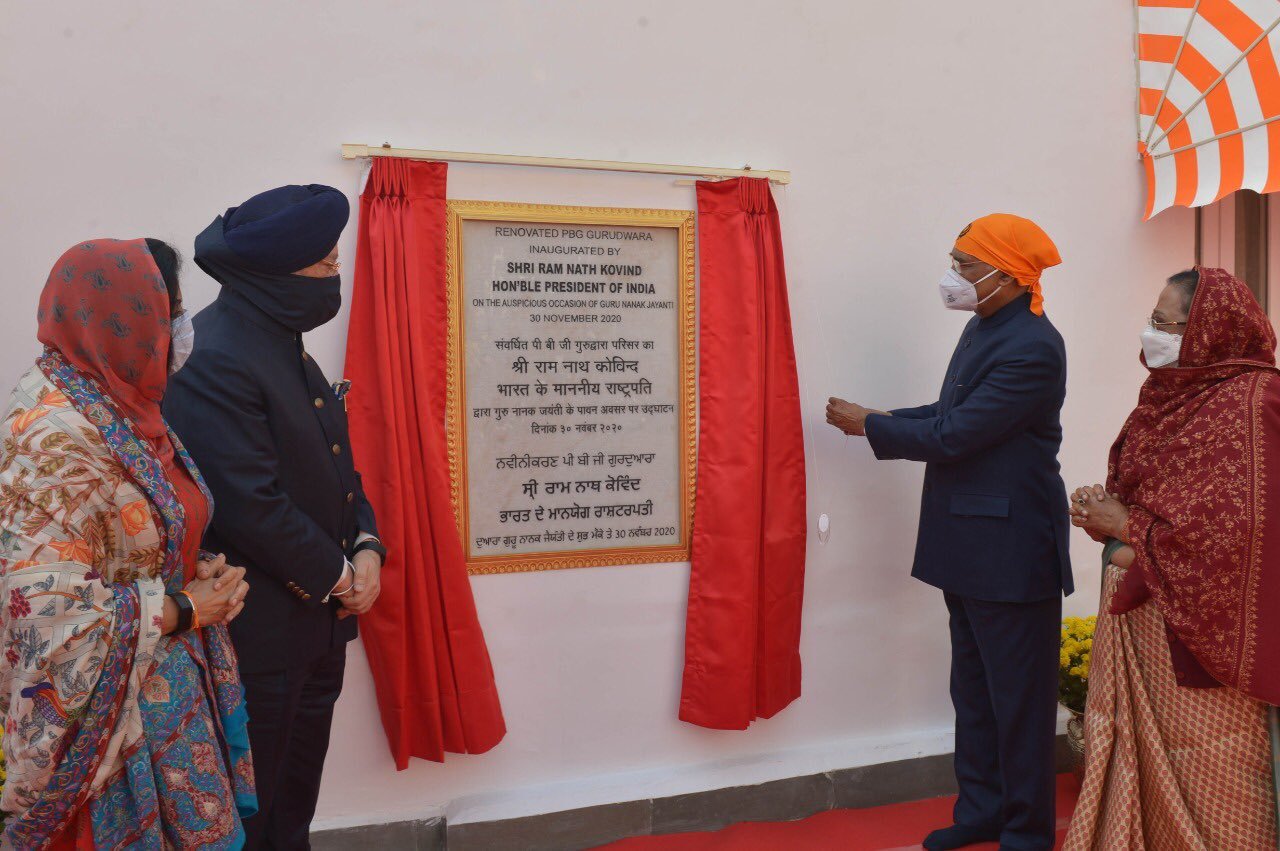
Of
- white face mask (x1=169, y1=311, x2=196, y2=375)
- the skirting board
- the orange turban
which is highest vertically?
the orange turban

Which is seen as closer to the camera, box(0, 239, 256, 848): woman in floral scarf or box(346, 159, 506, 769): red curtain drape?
box(0, 239, 256, 848): woman in floral scarf

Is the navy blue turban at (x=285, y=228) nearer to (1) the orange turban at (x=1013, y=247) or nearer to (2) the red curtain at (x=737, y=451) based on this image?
(2) the red curtain at (x=737, y=451)

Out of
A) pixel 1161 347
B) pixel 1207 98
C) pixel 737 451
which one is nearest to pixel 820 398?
pixel 737 451

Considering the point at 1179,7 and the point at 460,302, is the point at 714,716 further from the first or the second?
the point at 1179,7

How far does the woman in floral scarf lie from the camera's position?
1.53 metres

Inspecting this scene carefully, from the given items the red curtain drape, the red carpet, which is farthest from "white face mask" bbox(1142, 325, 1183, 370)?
the red curtain drape

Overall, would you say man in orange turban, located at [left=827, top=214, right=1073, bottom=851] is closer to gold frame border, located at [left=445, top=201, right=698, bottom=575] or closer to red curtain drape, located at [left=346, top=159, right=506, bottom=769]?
gold frame border, located at [left=445, top=201, right=698, bottom=575]

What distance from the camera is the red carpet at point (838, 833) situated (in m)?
2.99

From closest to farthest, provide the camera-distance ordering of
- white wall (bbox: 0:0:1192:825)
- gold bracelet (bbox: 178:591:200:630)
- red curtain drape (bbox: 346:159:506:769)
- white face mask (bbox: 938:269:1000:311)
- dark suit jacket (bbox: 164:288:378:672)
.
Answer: gold bracelet (bbox: 178:591:200:630) → dark suit jacket (bbox: 164:288:378:672) → white wall (bbox: 0:0:1192:825) → red curtain drape (bbox: 346:159:506:769) → white face mask (bbox: 938:269:1000:311)

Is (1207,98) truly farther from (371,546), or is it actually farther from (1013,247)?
(371,546)

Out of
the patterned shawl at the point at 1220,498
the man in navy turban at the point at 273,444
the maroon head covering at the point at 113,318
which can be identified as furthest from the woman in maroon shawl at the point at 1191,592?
the maroon head covering at the point at 113,318

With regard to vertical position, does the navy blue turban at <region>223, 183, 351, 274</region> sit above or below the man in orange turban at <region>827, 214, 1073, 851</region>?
above

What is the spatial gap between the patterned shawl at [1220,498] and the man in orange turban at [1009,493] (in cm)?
36

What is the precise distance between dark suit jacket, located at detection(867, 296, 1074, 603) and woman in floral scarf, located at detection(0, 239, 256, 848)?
6.32 feet
